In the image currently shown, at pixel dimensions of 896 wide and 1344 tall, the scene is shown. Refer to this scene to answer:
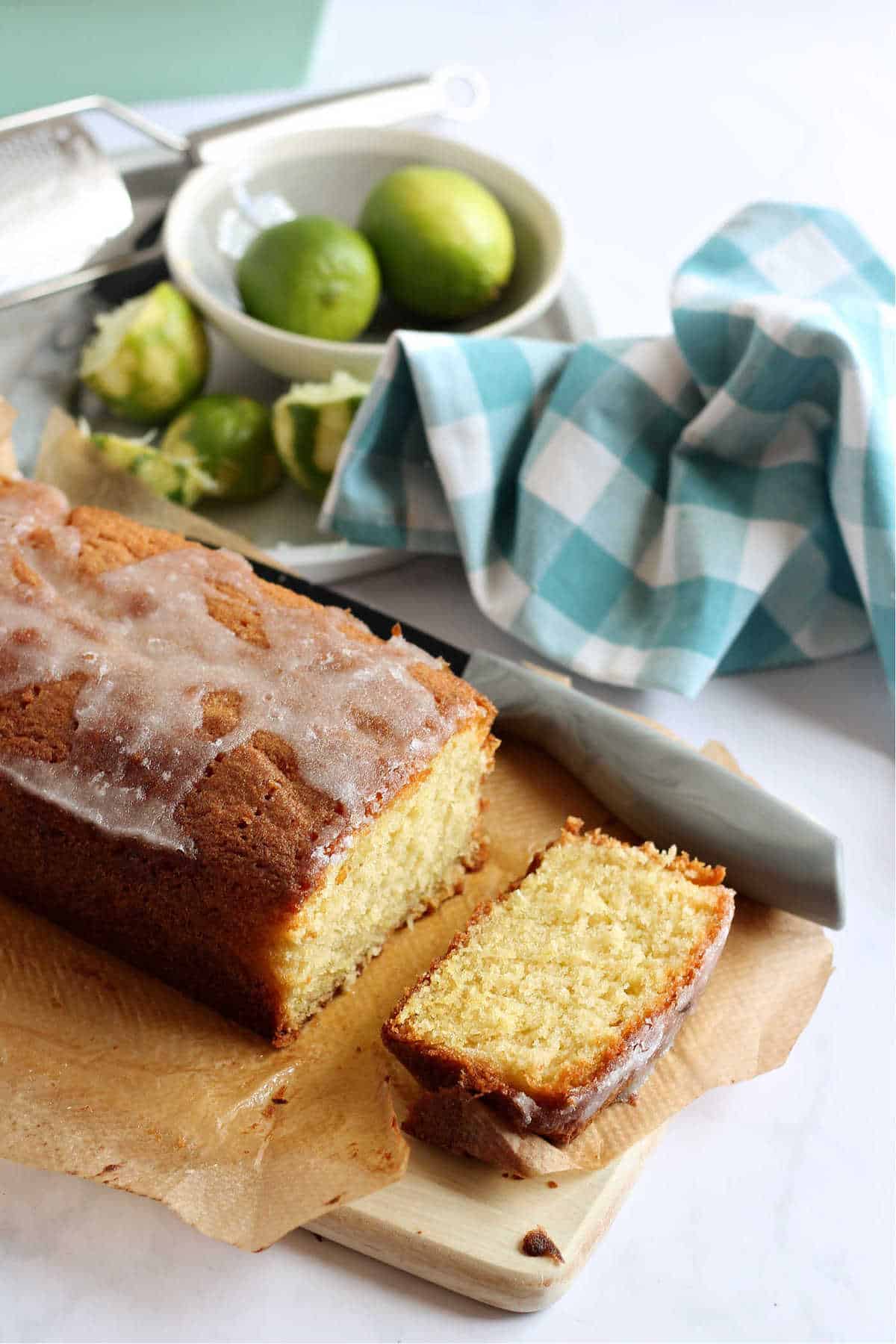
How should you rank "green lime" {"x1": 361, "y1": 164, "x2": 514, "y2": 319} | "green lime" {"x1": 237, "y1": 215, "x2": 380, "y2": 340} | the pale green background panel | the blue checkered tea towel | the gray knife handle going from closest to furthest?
the gray knife handle
the blue checkered tea towel
"green lime" {"x1": 237, "y1": 215, "x2": 380, "y2": 340}
"green lime" {"x1": 361, "y1": 164, "x2": 514, "y2": 319}
the pale green background panel

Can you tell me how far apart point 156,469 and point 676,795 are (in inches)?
56.3

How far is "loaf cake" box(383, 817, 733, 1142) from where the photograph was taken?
1.92m

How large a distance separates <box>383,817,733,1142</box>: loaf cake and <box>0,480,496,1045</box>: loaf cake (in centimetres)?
20

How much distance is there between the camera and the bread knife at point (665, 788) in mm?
2252

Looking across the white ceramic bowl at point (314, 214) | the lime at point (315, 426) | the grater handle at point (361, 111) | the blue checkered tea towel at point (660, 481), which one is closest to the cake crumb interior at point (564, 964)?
the blue checkered tea towel at point (660, 481)

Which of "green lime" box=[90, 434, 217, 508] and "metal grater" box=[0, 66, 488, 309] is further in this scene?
"metal grater" box=[0, 66, 488, 309]

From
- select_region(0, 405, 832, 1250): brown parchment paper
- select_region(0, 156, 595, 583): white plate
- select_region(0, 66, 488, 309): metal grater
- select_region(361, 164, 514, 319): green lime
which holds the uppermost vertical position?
select_region(361, 164, 514, 319): green lime

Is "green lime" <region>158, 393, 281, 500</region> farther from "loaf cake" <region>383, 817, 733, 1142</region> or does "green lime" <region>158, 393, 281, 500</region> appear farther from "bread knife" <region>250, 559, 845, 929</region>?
"loaf cake" <region>383, 817, 733, 1142</region>

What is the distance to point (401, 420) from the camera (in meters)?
2.95

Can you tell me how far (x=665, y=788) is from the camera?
2.39 m

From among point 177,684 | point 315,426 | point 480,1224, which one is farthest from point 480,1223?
point 315,426

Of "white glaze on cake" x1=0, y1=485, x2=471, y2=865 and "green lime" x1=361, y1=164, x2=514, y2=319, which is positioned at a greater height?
"green lime" x1=361, y1=164, x2=514, y2=319

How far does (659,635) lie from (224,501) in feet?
3.69

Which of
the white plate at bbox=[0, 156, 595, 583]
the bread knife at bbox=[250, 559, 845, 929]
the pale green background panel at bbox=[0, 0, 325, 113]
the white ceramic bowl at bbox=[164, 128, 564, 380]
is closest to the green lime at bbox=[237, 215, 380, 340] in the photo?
the white ceramic bowl at bbox=[164, 128, 564, 380]
